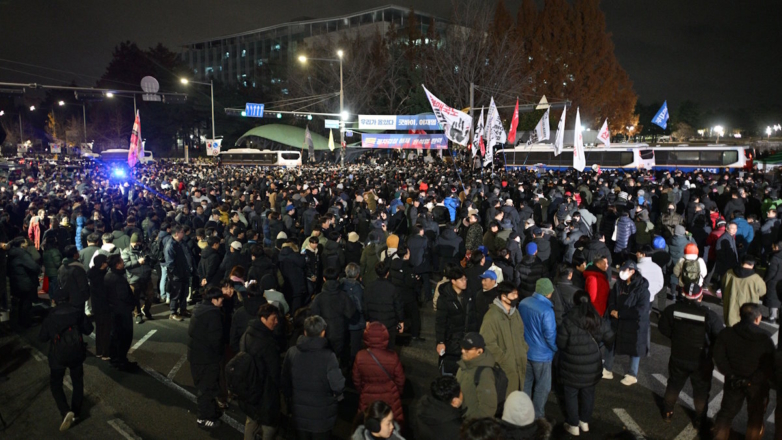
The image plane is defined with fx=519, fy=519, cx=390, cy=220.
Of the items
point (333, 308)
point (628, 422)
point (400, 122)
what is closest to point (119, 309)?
point (333, 308)

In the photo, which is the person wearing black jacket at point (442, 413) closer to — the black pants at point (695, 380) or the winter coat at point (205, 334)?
the winter coat at point (205, 334)

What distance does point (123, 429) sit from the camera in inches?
231

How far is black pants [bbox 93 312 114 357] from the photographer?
7578 mm

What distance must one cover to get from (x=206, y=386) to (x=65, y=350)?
5.35ft

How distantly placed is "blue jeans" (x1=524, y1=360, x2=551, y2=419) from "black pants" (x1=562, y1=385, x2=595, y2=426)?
0.23 m

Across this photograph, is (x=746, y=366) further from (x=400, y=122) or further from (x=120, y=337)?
(x=400, y=122)

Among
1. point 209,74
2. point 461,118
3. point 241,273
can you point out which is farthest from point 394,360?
point 209,74

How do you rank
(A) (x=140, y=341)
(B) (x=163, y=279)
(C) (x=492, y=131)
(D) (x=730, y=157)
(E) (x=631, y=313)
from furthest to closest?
(D) (x=730, y=157) < (C) (x=492, y=131) < (B) (x=163, y=279) < (A) (x=140, y=341) < (E) (x=631, y=313)

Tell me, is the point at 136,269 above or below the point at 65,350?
above

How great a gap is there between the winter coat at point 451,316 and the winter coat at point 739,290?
3.58m

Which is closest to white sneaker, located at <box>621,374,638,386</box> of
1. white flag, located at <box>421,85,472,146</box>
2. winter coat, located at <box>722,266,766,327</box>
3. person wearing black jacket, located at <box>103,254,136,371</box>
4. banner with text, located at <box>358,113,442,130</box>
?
winter coat, located at <box>722,266,766,327</box>

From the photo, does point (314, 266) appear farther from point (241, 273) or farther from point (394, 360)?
point (394, 360)

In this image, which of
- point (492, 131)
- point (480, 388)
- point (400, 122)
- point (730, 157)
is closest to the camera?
point (480, 388)

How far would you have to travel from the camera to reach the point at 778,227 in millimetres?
11266
